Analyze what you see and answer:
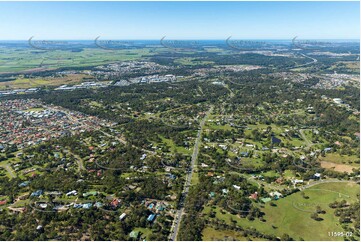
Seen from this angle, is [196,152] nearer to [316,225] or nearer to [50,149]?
[316,225]

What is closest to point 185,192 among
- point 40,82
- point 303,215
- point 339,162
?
point 303,215

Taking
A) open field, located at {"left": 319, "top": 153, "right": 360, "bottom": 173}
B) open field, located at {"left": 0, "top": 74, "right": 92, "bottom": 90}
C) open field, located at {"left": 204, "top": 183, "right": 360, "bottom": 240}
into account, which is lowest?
open field, located at {"left": 204, "top": 183, "right": 360, "bottom": 240}

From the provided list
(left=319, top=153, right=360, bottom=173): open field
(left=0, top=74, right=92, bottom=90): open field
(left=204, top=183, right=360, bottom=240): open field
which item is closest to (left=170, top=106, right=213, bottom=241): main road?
(left=204, top=183, right=360, bottom=240): open field

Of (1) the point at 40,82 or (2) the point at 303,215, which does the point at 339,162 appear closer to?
(2) the point at 303,215

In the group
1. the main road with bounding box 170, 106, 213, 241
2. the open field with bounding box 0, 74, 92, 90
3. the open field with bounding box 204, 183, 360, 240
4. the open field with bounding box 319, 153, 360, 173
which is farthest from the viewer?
the open field with bounding box 0, 74, 92, 90

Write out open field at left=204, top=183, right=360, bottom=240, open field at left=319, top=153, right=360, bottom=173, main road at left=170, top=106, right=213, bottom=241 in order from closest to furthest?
main road at left=170, top=106, right=213, bottom=241 < open field at left=204, top=183, right=360, bottom=240 < open field at left=319, top=153, right=360, bottom=173

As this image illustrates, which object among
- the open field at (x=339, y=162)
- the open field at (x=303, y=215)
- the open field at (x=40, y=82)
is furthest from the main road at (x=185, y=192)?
the open field at (x=40, y=82)

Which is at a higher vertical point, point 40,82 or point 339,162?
point 40,82

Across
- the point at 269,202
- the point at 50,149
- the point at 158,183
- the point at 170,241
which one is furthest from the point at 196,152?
the point at 50,149

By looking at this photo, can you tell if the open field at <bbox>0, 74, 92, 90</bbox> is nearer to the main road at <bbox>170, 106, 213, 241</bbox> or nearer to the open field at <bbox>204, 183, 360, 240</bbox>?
the main road at <bbox>170, 106, 213, 241</bbox>

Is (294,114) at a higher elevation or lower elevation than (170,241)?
higher

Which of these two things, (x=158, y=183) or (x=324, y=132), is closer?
(x=158, y=183)
